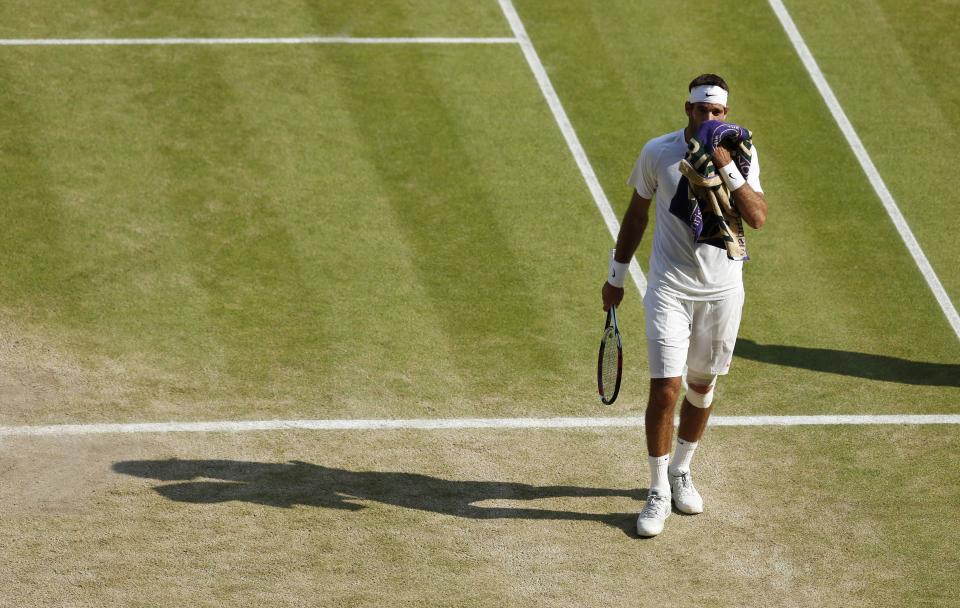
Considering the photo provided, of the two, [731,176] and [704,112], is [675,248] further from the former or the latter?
[704,112]

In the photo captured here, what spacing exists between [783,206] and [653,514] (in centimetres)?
520

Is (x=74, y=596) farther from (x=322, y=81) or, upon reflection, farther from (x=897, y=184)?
(x=897, y=184)

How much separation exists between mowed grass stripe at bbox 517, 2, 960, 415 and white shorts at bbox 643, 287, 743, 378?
1791 millimetres

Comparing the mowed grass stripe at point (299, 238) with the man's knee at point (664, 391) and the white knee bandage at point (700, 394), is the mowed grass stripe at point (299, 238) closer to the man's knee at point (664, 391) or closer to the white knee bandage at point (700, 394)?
the white knee bandage at point (700, 394)

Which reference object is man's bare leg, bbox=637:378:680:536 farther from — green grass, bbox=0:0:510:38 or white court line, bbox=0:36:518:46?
green grass, bbox=0:0:510:38

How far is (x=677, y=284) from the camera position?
8914 mm

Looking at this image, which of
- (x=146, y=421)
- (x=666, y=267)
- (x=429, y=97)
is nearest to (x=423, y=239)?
(x=429, y=97)

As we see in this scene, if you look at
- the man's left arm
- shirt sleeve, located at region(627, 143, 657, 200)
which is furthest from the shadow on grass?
the man's left arm

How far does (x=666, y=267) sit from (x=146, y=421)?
380 centimetres

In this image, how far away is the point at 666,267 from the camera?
893cm

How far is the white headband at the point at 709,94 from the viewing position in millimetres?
8648

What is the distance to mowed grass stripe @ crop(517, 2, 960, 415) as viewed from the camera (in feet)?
37.2

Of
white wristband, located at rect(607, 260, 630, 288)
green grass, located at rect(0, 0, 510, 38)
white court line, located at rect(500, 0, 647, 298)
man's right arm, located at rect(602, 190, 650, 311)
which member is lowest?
white court line, located at rect(500, 0, 647, 298)

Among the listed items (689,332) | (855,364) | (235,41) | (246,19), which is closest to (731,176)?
(689,332)
